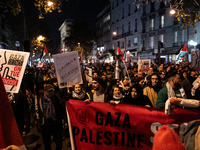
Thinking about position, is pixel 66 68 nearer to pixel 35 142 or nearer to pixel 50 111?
pixel 50 111

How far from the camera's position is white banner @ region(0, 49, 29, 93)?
402 centimetres

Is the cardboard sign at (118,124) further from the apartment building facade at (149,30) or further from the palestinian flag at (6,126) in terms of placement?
the apartment building facade at (149,30)

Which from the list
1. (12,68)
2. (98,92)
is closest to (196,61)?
(98,92)

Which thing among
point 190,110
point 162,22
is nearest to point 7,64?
point 190,110

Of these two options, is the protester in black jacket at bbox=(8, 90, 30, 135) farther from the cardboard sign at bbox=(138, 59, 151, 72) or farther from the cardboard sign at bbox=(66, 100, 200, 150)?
the cardboard sign at bbox=(138, 59, 151, 72)

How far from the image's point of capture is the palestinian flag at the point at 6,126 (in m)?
1.44

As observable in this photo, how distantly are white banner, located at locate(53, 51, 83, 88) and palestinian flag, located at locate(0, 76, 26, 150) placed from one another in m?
2.94

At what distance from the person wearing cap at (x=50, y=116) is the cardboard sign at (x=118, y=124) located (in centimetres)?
32

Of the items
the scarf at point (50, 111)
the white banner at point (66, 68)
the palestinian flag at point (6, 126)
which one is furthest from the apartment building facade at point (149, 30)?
the palestinian flag at point (6, 126)

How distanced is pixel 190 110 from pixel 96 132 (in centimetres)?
178

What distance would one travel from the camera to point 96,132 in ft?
12.9

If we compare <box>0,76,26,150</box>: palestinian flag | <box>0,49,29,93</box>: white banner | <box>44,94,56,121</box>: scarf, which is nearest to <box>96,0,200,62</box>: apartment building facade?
<box>44,94,56,121</box>: scarf

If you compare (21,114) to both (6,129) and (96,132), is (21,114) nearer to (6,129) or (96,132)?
(96,132)

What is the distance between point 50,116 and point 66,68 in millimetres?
1082
